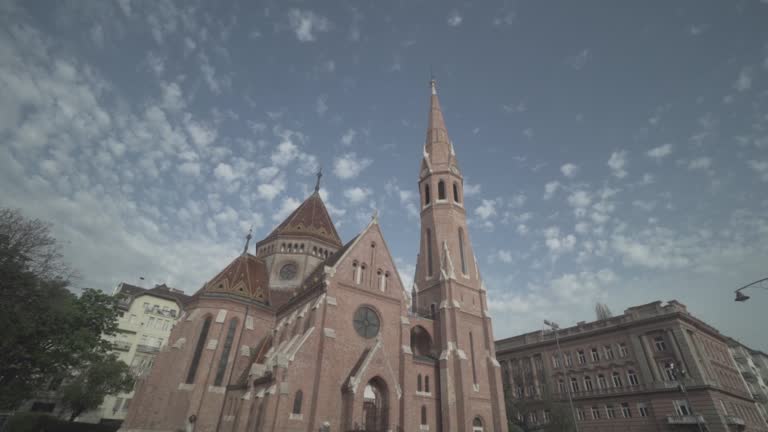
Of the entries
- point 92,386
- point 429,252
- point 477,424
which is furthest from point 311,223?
point 477,424

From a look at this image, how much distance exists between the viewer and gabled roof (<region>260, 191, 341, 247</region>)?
40.4 metres

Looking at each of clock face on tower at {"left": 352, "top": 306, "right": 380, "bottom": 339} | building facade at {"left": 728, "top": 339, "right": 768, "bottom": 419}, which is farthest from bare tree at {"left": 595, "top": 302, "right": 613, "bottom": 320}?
clock face on tower at {"left": 352, "top": 306, "right": 380, "bottom": 339}

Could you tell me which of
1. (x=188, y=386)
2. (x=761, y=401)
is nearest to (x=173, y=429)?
(x=188, y=386)

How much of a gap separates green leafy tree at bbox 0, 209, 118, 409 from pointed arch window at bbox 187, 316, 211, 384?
19.7ft

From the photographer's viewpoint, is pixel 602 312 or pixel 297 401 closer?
pixel 297 401

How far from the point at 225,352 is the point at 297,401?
11.1m

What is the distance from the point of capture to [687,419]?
3200cm

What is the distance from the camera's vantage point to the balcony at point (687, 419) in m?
31.4

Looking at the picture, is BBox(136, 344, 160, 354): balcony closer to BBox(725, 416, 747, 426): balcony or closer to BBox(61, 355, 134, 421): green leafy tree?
BBox(61, 355, 134, 421): green leafy tree

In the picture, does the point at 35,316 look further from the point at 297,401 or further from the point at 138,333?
the point at 138,333

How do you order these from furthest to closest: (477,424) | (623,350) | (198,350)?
1. (623,350)
2. (198,350)
3. (477,424)

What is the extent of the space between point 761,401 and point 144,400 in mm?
66084

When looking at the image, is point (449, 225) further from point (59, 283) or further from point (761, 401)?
point (761, 401)

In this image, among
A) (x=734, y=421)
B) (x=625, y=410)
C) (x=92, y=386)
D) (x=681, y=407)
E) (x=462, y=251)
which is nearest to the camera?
(x=734, y=421)
